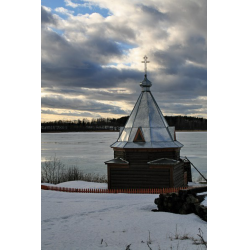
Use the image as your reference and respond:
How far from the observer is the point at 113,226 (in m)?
8.24

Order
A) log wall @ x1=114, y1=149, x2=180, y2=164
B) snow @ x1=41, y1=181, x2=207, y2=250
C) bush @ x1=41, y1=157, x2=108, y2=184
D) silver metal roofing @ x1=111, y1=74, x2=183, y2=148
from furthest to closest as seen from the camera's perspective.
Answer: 1. bush @ x1=41, y1=157, x2=108, y2=184
2. silver metal roofing @ x1=111, y1=74, x2=183, y2=148
3. log wall @ x1=114, y1=149, x2=180, y2=164
4. snow @ x1=41, y1=181, x2=207, y2=250

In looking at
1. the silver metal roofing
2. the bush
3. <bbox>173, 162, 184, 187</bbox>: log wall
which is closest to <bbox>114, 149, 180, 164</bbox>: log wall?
the silver metal roofing

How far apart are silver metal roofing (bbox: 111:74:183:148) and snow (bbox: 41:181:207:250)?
5.94m

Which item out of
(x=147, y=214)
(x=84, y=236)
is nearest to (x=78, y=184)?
(x=147, y=214)

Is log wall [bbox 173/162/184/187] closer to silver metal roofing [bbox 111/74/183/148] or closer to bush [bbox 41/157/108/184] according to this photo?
silver metal roofing [bbox 111/74/183/148]

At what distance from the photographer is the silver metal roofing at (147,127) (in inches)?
664

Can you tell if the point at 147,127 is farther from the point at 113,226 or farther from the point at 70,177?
the point at 70,177

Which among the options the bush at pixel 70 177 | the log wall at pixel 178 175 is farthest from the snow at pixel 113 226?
the bush at pixel 70 177

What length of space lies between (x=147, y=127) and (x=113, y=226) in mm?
9873

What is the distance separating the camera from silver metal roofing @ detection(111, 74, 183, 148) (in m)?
16.9
